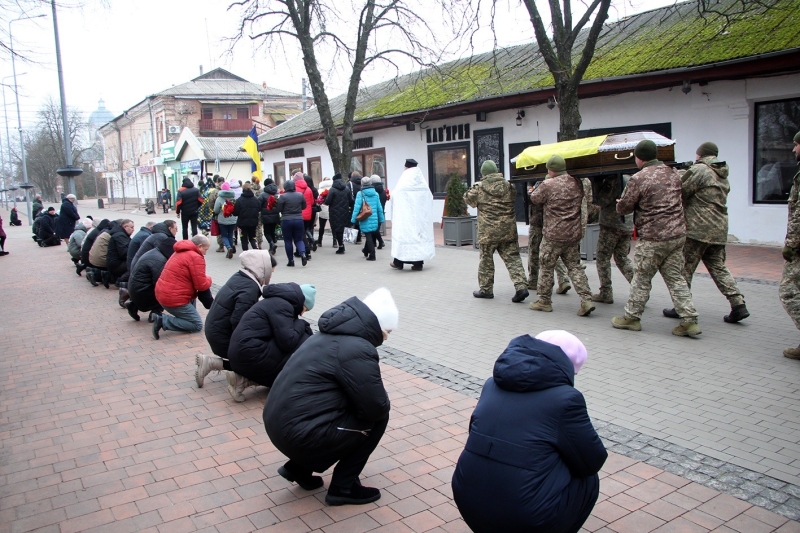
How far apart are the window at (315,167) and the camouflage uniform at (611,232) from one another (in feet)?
65.4

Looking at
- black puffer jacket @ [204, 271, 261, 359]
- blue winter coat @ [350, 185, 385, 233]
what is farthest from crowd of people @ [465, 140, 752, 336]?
blue winter coat @ [350, 185, 385, 233]

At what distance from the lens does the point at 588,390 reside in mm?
5387

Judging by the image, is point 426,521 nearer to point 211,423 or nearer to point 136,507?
point 136,507

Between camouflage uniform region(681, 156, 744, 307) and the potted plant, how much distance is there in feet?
25.5

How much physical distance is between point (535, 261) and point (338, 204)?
5853mm

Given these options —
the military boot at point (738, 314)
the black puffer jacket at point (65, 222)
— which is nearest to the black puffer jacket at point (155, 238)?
the military boot at point (738, 314)

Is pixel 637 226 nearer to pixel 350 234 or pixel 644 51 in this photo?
pixel 350 234

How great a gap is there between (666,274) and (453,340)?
91.5 inches

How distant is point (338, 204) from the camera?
1391 centimetres

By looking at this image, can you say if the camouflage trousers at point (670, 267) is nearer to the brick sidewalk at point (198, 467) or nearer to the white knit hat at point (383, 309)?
the brick sidewalk at point (198, 467)

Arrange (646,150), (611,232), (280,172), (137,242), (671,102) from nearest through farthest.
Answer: (646,150)
(611,232)
(137,242)
(671,102)
(280,172)

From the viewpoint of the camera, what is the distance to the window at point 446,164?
1867 centimetres

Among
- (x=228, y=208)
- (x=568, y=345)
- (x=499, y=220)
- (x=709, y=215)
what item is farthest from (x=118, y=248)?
(x=568, y=345)

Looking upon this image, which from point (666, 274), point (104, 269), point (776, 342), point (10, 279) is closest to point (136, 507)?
point (666, 274)
